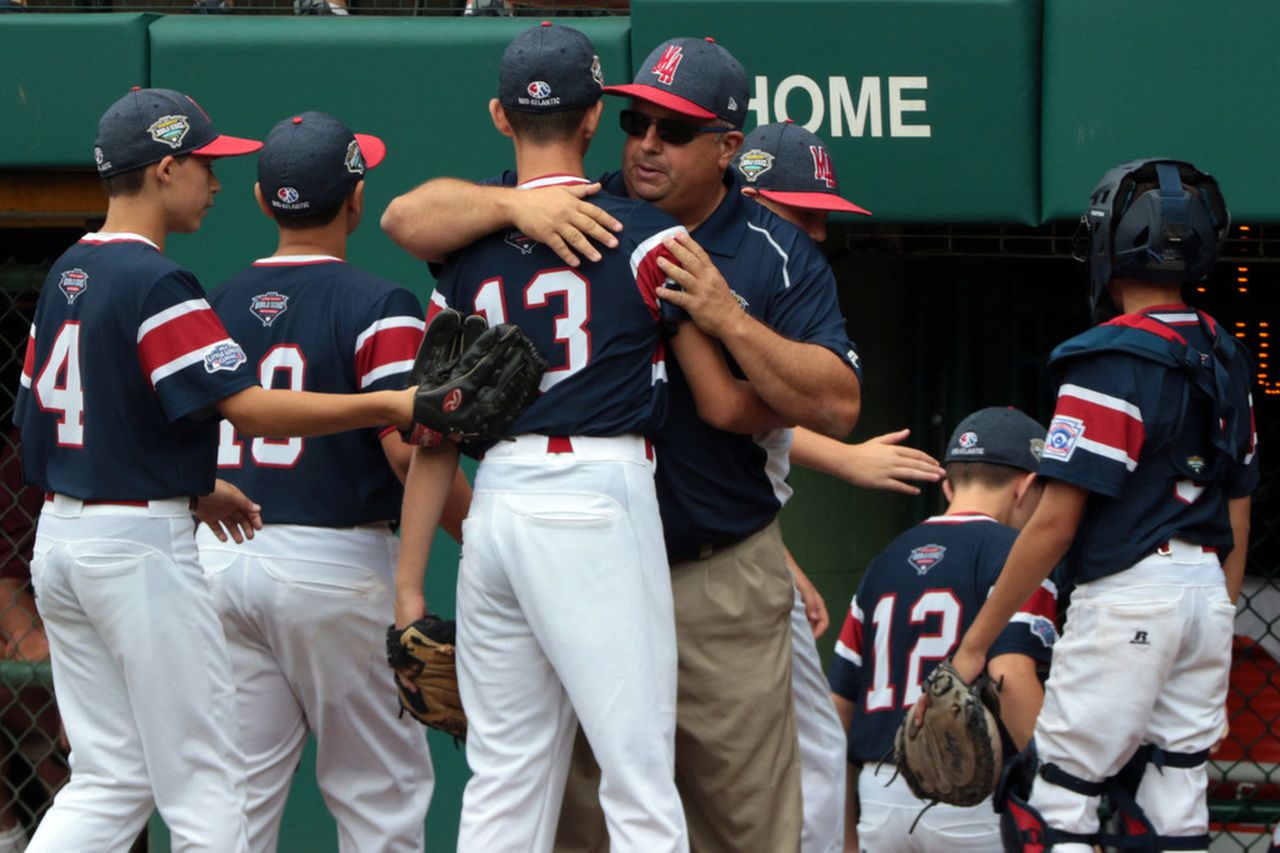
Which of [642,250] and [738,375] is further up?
[642,250]

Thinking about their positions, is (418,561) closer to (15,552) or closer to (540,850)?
(540,850)

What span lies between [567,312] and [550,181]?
27 centimetres

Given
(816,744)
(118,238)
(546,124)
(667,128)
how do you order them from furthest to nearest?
(816,744) → (118,238) → (667,128) → (546,124)

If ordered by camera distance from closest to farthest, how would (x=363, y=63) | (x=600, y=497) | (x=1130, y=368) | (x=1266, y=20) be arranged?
(x=600, y=497), (x=1130, y=368), (x=1266, y=20), (x=363, y=63)

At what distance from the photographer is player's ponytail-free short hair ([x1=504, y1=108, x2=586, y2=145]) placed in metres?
3.50

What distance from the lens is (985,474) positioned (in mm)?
4551

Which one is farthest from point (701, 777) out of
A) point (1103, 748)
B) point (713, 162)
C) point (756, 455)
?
point (713, 162)

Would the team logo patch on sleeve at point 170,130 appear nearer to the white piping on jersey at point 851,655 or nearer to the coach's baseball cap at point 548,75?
the coach's baseball cap at point 548,75

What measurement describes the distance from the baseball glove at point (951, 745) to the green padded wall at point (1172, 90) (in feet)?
5.16

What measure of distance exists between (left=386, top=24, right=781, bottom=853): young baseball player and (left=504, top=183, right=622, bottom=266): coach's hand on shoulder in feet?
0.21

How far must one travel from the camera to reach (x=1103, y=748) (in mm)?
3977

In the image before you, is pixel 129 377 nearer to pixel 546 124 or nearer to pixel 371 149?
pixel 546 124

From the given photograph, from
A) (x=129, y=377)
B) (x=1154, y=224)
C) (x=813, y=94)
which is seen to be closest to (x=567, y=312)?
(x=129, y=377)

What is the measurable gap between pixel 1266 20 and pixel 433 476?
2.67m
